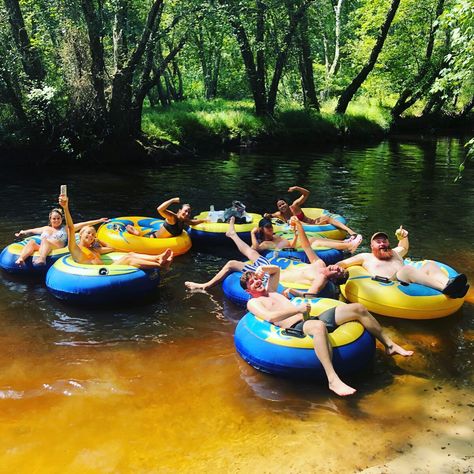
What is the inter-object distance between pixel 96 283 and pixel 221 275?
67.8 inches

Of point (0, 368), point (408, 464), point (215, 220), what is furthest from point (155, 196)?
point (408, 464)

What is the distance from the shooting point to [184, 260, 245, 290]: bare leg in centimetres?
721

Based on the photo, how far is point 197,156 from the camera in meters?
20.0

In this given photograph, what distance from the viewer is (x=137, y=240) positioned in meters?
8.44

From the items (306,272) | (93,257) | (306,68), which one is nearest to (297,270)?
(306,272)

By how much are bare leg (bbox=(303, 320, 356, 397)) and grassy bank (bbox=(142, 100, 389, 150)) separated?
1530 cm

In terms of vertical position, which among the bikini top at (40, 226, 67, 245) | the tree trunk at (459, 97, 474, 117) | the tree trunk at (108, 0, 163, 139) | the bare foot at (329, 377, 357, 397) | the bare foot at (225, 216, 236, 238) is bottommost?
the tree trunk at (459, 97, 474, 117)

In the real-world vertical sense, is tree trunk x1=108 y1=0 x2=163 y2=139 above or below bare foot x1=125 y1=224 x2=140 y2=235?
above

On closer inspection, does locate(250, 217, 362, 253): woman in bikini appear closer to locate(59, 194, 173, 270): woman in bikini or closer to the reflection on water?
the reflection on water

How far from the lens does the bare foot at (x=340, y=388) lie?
4.57m

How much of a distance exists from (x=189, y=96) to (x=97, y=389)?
1251 inches

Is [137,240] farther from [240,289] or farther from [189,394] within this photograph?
[189,394]

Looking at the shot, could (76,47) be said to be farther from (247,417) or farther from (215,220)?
(247,417)

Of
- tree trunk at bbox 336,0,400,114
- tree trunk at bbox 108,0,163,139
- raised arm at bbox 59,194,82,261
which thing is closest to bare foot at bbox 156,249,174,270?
raised arm at bbox 59,194,82,261
